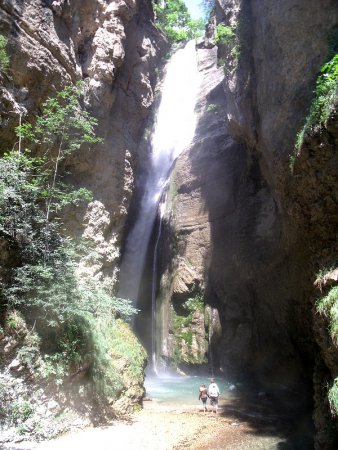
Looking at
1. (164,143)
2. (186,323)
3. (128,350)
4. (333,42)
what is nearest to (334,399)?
(128,350)

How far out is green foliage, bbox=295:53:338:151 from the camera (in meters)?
9.02

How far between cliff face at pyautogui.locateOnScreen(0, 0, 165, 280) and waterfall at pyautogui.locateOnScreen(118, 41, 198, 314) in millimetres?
5516

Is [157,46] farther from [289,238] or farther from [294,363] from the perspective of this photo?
[294,363]

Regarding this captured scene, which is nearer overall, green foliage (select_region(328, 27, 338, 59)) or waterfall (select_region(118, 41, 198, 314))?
green foliage (select_region(328, 27, 338, 59))

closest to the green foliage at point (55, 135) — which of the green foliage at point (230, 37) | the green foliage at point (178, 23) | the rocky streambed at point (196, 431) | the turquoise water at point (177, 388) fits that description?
the rocky streambed at point (196, 431)

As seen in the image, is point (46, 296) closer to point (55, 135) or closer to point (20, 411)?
point (20, 411)

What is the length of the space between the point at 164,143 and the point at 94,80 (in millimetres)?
13369

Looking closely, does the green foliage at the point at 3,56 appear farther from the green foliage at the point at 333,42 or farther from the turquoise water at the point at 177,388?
the turquoise water at the point at 177,388

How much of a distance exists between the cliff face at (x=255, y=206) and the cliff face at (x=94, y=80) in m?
5.34

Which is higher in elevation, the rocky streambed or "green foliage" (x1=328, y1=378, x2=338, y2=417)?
"green foliage" (x1=328, y1=378, x2=338, y2=417)

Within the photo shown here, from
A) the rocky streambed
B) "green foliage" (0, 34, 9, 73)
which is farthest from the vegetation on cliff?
"green foliage" (0, 34, 9, 73)

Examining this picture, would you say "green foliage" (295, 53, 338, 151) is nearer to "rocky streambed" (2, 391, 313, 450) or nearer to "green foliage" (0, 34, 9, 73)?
"rocky streambed" (2, 391, 313, 450)

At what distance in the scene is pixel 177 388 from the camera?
17344 millimetres

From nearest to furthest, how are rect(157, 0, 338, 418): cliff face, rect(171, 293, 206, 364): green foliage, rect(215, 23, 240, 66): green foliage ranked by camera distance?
1. rect(157, 0, 338, 418): cliff face
2. rect(215, 23, 240, 66): green foliage
3. rect(171, 293, 206, 364): green foliage
